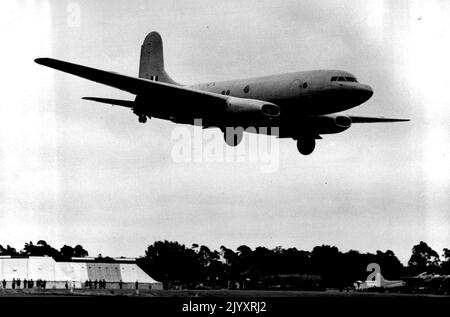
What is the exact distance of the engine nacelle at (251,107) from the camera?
46.1 meters

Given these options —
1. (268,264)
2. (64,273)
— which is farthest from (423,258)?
(64,273)

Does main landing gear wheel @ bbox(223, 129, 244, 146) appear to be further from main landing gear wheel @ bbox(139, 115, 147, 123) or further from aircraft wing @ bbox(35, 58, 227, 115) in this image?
main landing gear wheel @ bbox(139, 115, 147, 123)

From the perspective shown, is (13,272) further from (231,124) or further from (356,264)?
(231,124)

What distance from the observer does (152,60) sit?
62062 millimetres

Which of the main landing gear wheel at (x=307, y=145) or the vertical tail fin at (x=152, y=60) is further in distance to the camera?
the vertical tail fin at (x=152, y=60)

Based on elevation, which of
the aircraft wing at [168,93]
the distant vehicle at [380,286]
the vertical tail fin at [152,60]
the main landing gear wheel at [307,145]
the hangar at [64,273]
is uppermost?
the vertical tail fin at [152,60]

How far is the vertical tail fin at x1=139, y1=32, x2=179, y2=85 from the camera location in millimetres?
61375

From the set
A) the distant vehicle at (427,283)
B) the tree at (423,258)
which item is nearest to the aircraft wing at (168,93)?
the distant vehicle at (427,283)

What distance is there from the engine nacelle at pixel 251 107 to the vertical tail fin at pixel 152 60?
543 inches

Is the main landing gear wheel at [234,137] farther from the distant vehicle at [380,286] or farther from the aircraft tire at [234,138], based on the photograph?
the distant vehicle at [380,286]

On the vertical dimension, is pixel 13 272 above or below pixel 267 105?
below
